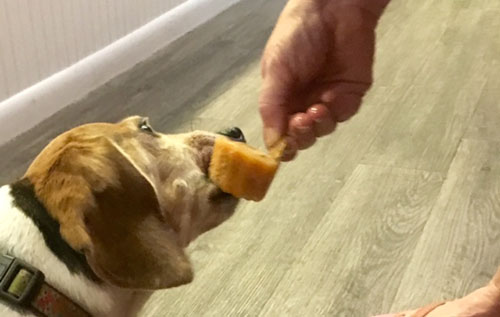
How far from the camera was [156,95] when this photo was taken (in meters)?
2.97

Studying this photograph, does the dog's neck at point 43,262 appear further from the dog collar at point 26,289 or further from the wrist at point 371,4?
the wrist at point 371,4

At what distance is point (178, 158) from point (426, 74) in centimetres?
182

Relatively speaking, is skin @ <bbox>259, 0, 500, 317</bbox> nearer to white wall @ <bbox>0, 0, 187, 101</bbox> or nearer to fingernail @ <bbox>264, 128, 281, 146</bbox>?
fingernail @ <bbox>264, 128, 281, 146</bbox>

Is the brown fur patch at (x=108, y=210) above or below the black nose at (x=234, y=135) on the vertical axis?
above

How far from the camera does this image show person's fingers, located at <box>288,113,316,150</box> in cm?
129

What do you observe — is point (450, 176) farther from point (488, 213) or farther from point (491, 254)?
point (491, 254)

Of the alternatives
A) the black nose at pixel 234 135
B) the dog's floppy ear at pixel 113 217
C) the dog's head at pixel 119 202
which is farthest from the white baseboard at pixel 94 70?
the dog's floppy ear at pixel 113 217

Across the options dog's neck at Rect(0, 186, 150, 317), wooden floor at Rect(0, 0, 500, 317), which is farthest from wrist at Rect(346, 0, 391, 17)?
wooden floor at Rect(0, 0, 500, 317)

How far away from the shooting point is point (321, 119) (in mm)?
1313

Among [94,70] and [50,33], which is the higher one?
[50,33]

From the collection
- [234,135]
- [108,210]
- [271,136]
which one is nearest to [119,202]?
[108,210]

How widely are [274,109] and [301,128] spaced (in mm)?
55

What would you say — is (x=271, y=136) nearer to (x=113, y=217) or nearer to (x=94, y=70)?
(x=113, y=217)

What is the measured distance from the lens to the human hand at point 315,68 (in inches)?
51.7
